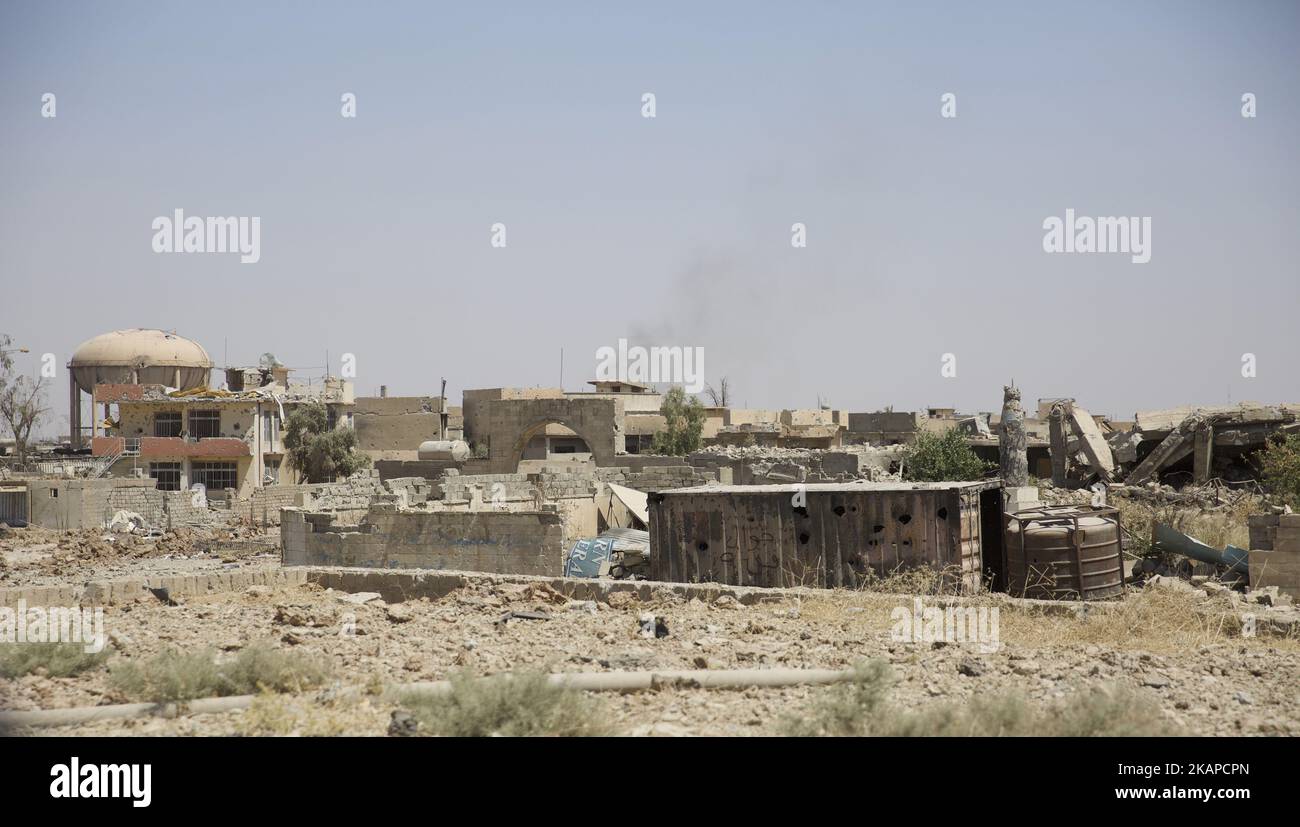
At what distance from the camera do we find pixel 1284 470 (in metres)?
19.7

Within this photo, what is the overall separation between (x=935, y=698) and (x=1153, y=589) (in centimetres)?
655

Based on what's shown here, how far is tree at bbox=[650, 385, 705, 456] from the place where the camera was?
42.8 m

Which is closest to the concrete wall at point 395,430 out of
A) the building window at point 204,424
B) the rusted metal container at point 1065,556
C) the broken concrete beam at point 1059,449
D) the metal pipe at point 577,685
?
the building window at point 204,424

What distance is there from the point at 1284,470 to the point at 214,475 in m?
33.8

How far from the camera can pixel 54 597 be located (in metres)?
11.8

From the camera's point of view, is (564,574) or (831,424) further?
(831,424)

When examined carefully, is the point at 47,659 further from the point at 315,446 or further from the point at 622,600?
the point at 315,446

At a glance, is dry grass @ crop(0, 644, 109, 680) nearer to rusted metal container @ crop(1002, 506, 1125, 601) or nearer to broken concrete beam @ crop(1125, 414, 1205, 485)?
rusted metal container @ crop(1002, 506, 1125, 601)

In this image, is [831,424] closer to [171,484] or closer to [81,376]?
[171,484]

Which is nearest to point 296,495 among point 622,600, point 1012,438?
point 1012,438

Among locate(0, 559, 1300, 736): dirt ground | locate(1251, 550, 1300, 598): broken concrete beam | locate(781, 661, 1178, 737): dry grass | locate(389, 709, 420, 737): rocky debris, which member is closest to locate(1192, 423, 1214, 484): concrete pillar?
locate(1251, 550, 1300, 598): broken concrete beam
